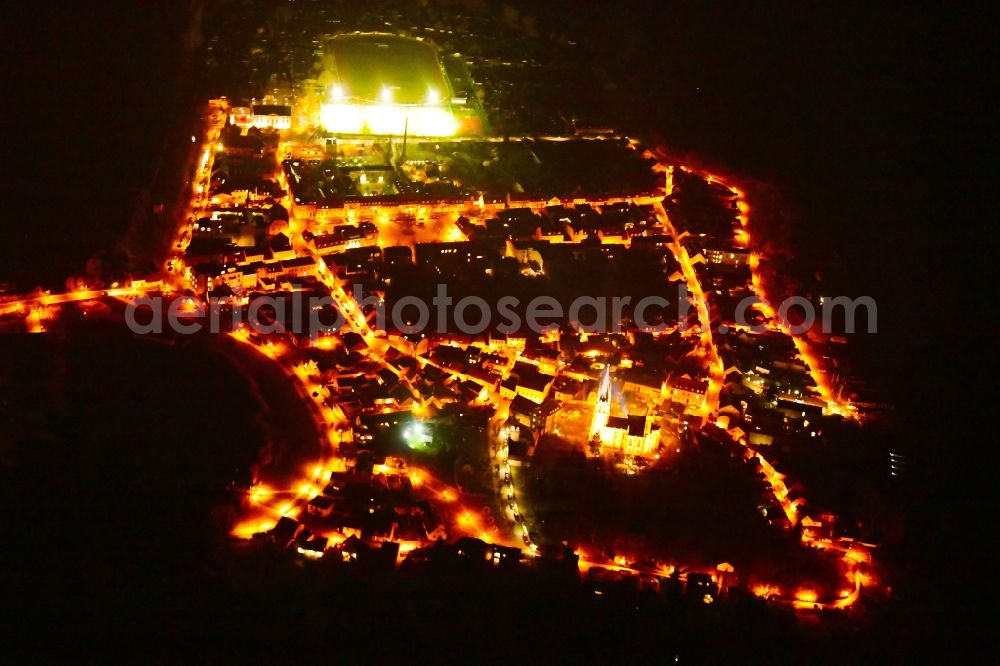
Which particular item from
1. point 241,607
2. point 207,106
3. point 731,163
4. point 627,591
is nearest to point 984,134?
point 731,163

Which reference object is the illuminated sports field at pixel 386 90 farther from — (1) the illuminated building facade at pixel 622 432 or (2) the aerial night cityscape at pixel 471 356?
(1) the illuminated building facade at pixel 622 432

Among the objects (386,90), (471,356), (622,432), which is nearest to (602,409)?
(622,432)

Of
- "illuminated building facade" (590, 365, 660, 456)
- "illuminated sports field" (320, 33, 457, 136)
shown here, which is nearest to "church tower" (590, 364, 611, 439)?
"illuminated building facade" (590, 365, 660, 456)

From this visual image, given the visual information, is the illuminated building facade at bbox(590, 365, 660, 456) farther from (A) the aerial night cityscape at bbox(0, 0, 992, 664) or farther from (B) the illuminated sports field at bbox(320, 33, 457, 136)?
(B) the illuminated sports field at bbox(320, 33, 457, 136)

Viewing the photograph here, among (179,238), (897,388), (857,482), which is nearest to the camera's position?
(857,482)

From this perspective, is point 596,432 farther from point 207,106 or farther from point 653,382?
point 207,106

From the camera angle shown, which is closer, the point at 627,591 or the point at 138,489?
the point at 627,591
